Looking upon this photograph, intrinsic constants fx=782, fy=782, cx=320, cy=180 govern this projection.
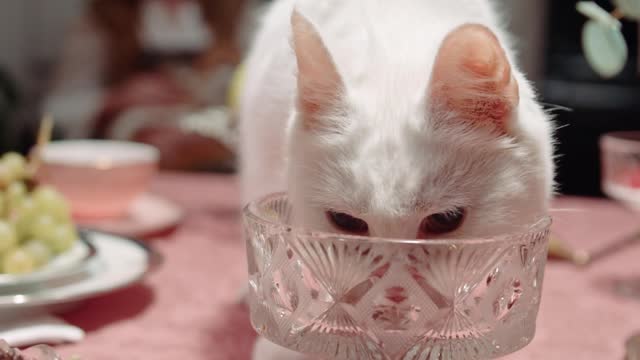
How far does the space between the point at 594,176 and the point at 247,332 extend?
5.36 ft

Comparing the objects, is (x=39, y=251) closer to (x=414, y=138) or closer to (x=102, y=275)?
(x=102, y=275)

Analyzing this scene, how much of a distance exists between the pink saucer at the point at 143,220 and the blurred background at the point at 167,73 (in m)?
0.71

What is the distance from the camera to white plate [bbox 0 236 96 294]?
80 centimetres

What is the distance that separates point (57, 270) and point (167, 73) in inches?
62.9

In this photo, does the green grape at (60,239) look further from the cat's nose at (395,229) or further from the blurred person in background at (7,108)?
the blurred person in background at (7,108)

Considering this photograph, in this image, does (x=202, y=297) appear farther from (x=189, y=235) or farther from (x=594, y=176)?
(x=594, y=176)

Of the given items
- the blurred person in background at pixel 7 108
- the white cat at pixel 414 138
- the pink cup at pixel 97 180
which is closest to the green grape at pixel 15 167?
the pink cup at pixel 97 180

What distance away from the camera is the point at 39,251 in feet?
2.82

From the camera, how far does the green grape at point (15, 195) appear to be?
36.1 inches

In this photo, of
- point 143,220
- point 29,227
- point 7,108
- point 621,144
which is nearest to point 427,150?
point 29,227

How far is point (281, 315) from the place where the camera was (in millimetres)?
599

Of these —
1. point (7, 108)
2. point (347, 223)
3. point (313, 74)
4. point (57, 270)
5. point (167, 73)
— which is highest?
point (313, 74)

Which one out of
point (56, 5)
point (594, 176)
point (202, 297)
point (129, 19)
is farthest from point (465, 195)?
point (56, 5)

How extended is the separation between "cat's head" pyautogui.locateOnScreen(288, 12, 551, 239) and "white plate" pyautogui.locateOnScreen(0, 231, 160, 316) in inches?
10.7
